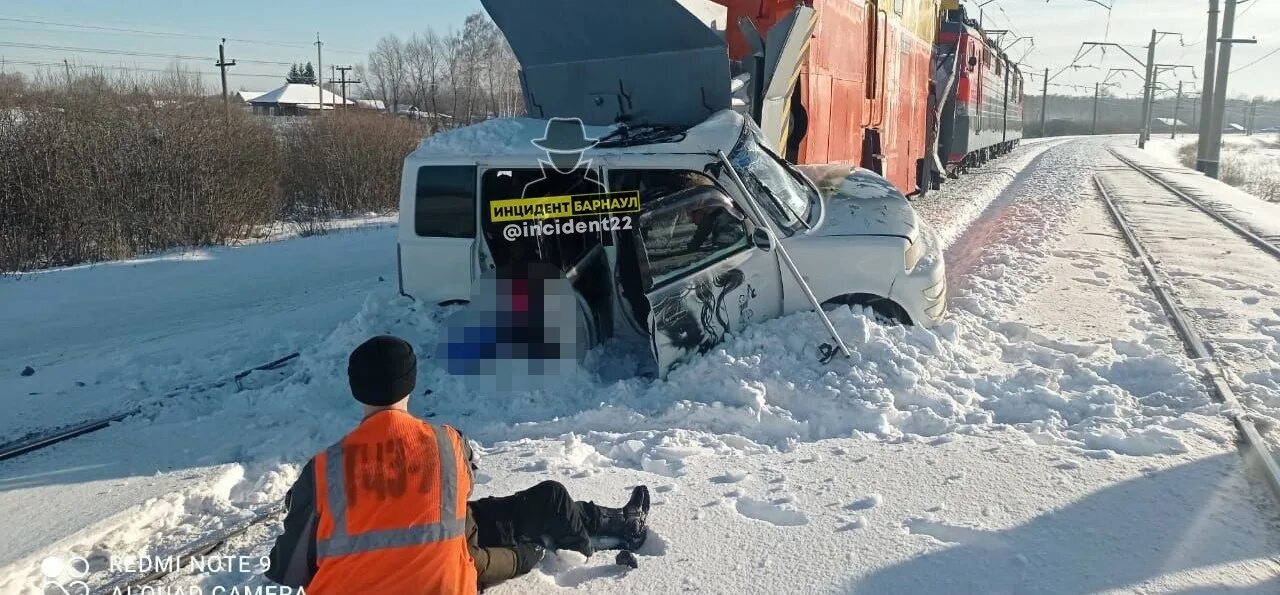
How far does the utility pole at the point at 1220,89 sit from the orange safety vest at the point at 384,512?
3352cm

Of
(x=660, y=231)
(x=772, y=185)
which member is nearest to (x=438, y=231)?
(x=660, y=231)

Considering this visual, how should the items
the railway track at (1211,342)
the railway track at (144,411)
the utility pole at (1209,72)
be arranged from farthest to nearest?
the utility pole at (1209,72) < the railway track at (1211,342) < the railway track at (144,411)

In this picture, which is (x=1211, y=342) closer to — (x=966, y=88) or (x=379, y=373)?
(x=379, y=373)

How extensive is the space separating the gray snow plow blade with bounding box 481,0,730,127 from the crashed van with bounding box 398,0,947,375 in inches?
12.4

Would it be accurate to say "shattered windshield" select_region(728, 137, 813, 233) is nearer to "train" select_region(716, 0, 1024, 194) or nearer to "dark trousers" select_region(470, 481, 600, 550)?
"train" select_region(716, 0, 1024, 194)

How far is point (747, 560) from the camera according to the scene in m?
3.66

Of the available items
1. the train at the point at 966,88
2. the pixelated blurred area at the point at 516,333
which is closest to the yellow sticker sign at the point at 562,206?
the pixelated blurred area at the point at 516,333

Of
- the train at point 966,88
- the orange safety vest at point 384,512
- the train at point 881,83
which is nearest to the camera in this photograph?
the orange safety vest at point 384,512

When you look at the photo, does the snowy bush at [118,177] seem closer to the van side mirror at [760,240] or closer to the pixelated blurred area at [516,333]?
the pixelated blurred area at [516,333]

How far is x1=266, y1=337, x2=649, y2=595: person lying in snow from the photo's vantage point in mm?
2537

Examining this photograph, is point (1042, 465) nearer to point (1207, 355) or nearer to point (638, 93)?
point (1207, 355)

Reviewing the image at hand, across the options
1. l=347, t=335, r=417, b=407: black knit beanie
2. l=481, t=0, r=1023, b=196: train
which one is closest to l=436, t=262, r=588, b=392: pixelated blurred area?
l=481, t=0, r=1023, b=196: train

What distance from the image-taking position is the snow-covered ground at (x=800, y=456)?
11.9ft

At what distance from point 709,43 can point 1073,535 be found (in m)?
4.75
